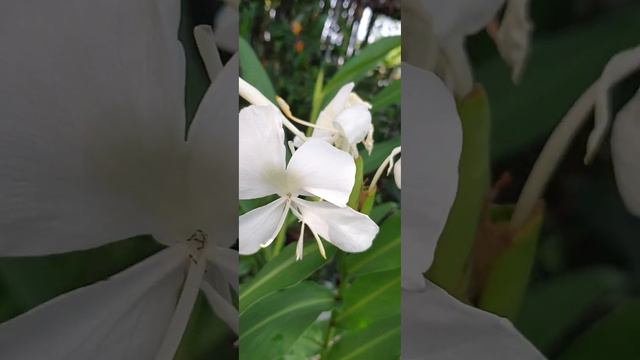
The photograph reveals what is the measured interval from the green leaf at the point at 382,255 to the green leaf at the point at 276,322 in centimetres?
8

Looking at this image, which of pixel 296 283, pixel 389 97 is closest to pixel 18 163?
pixel 296 283

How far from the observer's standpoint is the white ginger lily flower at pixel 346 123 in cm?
88

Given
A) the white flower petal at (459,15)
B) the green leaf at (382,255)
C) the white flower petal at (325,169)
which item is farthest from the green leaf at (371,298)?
the white flower petal at (459,15)

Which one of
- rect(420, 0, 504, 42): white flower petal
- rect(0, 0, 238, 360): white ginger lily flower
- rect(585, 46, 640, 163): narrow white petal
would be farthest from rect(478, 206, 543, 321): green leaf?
rect(0, 0, 238, 360): white ginger lily flower

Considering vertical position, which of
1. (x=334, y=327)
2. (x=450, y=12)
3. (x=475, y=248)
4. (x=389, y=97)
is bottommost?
(x=334, y=327)

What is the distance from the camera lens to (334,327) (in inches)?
36.9

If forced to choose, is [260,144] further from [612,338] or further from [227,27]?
[612,338]

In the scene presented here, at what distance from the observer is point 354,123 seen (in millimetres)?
883

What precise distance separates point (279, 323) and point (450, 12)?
19.7 inches

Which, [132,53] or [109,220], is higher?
[132,53]

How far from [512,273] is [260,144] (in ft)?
1.22

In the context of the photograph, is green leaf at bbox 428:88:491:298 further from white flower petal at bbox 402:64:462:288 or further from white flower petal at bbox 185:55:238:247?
white flower petal at bbox 185:55:238:247

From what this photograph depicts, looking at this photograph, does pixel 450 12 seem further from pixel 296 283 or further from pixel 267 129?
pixel 296 283

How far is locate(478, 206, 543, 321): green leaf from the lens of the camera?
0.72m
